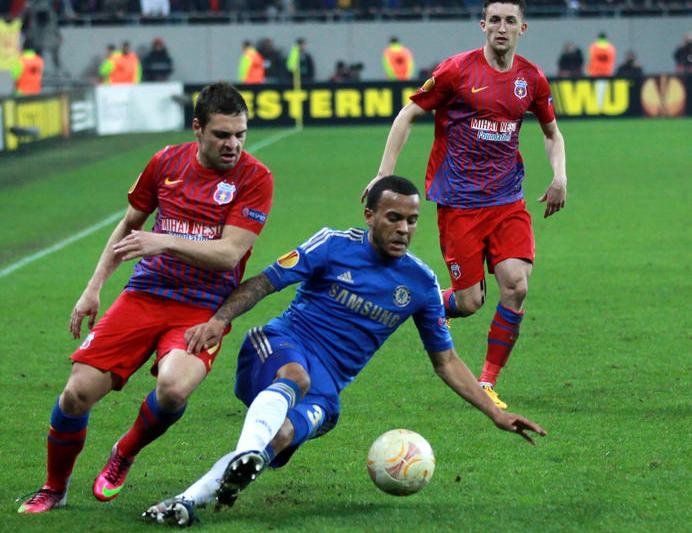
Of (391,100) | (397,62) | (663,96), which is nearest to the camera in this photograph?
(391,100)

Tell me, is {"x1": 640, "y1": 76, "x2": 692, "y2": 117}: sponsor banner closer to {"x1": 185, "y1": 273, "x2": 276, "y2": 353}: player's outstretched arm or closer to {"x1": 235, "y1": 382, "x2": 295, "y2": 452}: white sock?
{"x1": 185, "y1": 273, "x2": 276, "y2": 353}: player's outstretched arm

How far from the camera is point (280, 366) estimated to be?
5.66 meters

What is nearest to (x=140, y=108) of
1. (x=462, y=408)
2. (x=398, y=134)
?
(x=398, y=134)

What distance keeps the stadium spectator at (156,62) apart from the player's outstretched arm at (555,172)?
30404mm

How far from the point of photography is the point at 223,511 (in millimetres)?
5488

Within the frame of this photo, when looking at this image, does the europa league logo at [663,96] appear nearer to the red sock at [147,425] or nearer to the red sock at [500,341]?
the red sock at [500,341]

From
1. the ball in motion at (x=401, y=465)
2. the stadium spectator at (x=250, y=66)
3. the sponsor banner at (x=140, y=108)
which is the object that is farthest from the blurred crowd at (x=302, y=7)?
the ball in motion at (x=401, y=465)

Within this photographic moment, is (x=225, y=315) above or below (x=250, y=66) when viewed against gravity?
above

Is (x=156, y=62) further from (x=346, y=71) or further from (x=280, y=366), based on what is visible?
(x=280, y=366)

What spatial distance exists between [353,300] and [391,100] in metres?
26.7

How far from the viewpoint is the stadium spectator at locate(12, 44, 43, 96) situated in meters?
31.0

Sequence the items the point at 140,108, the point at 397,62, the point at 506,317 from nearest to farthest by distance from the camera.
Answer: the point at 506,317 → the point at 140,108 → the point at 397,62

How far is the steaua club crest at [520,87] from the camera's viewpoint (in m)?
7.92

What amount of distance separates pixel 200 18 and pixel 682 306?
101ft
